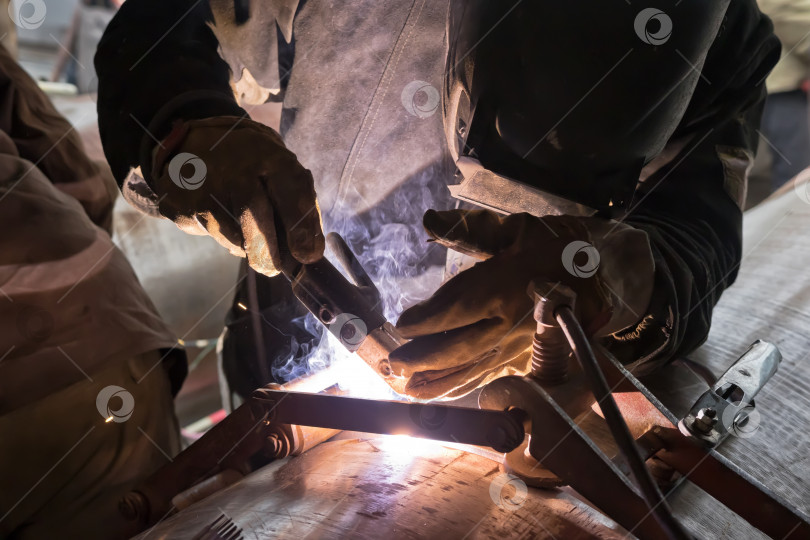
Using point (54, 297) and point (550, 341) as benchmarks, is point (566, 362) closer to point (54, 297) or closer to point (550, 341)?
point (550, 341)

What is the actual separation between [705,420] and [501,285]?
37cm

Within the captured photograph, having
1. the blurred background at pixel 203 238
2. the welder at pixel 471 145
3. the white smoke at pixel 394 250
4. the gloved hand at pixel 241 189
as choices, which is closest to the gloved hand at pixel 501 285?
the welder at pixel 471 145

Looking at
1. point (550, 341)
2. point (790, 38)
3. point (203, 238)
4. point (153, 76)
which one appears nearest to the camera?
point (550, 341)

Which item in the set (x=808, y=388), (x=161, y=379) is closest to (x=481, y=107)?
(x=808, y=388)

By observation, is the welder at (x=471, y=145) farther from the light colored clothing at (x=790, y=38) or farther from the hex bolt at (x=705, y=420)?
the light colored clothing at (x=790, y=38)

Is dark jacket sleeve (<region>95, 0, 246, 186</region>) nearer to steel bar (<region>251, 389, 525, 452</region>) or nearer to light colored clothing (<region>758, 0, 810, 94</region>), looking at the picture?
steel bar (<region>251, 389, 525, 452</region>)

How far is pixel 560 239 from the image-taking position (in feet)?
2.99

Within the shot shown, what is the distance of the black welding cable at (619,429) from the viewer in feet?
2.09

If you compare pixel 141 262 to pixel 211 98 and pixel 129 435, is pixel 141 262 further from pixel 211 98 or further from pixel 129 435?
pixel 211 98

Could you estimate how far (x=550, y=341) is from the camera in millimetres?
800

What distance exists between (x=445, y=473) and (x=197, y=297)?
2.84 m

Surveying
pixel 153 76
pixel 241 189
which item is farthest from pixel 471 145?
pixel 153 76

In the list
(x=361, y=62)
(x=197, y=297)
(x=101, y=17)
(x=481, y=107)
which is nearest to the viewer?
(x=481, y=107)

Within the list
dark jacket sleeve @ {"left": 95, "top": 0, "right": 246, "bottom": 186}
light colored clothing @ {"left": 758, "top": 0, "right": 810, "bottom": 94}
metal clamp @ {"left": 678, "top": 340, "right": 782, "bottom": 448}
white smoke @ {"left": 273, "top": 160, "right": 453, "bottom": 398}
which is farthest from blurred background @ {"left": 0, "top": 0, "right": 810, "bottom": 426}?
metal clamp @ {"left": 678, "top": 340, "right": 782, "bottom": 448}
